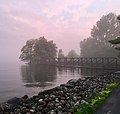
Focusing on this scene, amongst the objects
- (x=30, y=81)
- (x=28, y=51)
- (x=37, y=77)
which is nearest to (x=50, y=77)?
(x=37, y=77)

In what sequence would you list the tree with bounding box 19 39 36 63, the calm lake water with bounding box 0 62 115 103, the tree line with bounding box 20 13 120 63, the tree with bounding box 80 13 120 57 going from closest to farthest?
the calm lake water with bounding box 0 62 115 103, the tree line with bounding box 20 13 120 63, the tree with bounding box 19 39 36 63, the tree with bounding box 80 13 120 57

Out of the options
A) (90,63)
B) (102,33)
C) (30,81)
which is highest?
(102,33)

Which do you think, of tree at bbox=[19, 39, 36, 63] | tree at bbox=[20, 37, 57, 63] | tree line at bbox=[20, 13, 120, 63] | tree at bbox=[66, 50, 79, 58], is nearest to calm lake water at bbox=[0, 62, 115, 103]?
tree line at bbox=[20, 13, 120, 63]

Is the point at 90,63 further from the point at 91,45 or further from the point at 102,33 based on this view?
the point at 102,33

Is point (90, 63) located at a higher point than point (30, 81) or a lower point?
higher

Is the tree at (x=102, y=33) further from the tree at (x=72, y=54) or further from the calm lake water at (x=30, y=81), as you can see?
the calm lake water at (x=30, y=81)

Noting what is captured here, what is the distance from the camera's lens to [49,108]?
42.6ft

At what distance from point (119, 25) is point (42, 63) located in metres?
42.6

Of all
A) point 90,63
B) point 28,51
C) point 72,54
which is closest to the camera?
point 90,63

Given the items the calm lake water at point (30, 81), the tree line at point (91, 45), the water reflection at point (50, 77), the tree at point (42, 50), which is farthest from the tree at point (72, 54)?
the calm lake water at point (30, 81)

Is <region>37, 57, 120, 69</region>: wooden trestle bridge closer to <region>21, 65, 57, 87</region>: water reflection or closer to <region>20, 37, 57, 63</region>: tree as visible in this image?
<region>20, 37, 57, 63</region>: tree

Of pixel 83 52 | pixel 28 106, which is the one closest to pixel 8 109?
pixel 28 106

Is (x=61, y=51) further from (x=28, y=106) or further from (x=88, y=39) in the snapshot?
(x=28, y=106)

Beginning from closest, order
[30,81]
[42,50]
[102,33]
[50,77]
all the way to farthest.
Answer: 1. [30,81]
2. [50,77]
3. [42,50]
4. [102,33]
